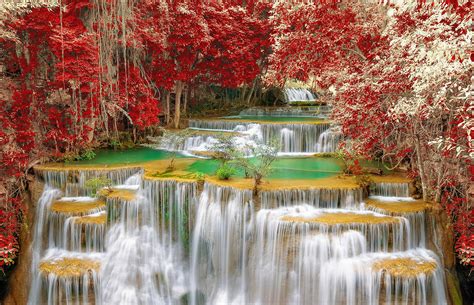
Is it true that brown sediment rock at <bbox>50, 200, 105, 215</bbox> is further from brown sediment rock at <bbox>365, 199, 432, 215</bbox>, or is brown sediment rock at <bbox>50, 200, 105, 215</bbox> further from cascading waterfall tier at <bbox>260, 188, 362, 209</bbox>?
brown sediment rock at <bbox>365, 199, 432, 215</bbox>

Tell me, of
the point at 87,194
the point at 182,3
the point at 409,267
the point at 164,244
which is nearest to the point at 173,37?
the point at 182,3

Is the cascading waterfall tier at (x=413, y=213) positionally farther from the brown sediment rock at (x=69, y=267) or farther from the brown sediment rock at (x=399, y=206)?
the brown sediment rock at (x=69, y=267)

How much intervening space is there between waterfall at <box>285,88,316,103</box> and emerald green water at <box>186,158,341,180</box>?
1326 cm

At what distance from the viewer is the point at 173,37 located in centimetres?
1689

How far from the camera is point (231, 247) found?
9.80 m

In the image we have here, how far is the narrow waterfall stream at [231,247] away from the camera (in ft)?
27.8

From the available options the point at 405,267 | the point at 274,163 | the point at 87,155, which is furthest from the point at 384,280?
the point at 87,155

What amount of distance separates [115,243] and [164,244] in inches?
48.4

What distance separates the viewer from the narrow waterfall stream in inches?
334

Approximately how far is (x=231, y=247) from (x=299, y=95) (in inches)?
761

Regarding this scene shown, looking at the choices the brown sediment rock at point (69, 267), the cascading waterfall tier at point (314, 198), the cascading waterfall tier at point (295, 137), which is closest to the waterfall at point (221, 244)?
the cascading waterfall tier at point (314, 198)

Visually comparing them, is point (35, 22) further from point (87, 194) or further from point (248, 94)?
point (248, 94)

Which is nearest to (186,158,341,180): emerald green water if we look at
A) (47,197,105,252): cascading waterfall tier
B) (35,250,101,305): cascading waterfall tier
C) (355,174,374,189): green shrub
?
(355,174,374,189): green shrub

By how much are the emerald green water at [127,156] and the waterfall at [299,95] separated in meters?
13.1
